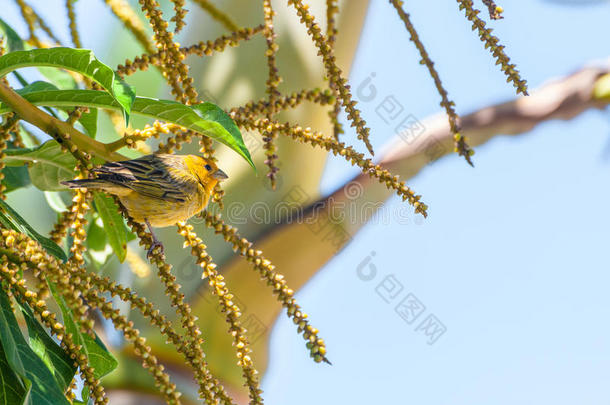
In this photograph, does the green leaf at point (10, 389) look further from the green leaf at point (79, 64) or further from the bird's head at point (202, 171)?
the bird's head at point (202, 171)

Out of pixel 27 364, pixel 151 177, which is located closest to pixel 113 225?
pixel 151 177

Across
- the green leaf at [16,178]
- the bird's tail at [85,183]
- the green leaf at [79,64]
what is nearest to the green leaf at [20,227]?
the bird's tail at [85,183]

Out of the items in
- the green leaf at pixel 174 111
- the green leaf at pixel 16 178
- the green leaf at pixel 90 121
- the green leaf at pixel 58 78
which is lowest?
the green leaf at pixel 174 111

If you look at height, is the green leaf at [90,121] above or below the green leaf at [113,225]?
above

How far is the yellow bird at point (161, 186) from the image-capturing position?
1.39 metres

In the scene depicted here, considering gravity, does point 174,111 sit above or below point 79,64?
below

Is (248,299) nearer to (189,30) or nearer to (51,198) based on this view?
(51,198)

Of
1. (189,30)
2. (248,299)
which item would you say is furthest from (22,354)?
(189,30)

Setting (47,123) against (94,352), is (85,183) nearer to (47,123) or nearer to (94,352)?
(47,123)

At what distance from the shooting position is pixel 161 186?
1.62 meters

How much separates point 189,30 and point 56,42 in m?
0.68

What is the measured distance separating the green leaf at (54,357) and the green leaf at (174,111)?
0.38 meters

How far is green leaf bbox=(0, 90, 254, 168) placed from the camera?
38.5 inches

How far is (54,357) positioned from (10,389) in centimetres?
8
